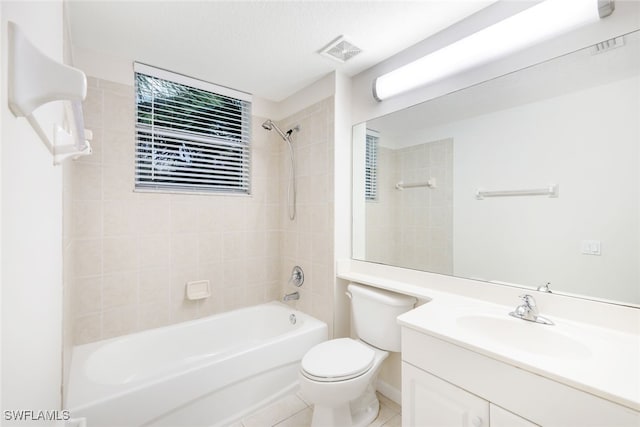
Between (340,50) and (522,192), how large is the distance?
1.39 metres

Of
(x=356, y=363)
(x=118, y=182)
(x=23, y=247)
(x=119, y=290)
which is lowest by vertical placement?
(x=356, y=363)

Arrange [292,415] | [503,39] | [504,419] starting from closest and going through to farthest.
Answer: [504,419] < [503,39] < [292,415]

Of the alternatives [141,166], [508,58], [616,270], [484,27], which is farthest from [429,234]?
[141,166]

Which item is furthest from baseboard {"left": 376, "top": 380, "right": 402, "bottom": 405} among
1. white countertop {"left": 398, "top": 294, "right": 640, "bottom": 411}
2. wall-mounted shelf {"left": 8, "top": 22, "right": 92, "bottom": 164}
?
wall-mounted shelf {"left": 8, "top": 22, "right": 92, "bottom": 164}

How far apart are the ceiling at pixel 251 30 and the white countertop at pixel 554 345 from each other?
1557 mm

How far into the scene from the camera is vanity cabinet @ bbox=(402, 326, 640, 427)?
32.8 inches

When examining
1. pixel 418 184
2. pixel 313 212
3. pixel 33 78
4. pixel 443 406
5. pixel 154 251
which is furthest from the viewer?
pixel 313 212

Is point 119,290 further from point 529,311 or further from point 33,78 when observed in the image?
point 529,311

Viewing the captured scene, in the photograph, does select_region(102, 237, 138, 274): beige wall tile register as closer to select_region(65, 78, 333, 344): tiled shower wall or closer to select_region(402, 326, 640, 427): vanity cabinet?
select_region(65, 78, 333, 344): tiled shower wall

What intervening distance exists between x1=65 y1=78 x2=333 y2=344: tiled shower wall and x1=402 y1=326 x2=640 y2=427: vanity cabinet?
1.03 m

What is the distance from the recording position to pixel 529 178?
1.43m

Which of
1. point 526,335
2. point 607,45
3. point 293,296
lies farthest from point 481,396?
point 293,296

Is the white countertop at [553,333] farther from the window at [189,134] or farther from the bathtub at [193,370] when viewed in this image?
the window at [189,134]

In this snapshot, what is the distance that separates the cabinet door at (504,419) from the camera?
0.94 metres
